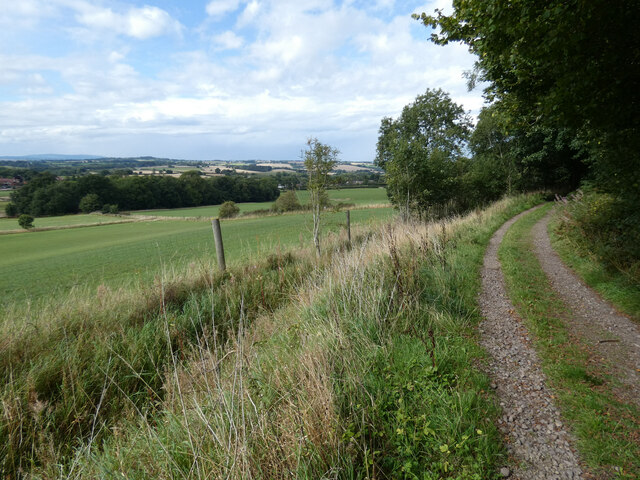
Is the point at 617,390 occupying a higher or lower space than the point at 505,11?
lower

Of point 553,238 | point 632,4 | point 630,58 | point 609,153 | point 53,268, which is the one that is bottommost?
point 53,268

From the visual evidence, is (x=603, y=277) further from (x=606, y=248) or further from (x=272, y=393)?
(x=272, y=393)

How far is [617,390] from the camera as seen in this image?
3.03m

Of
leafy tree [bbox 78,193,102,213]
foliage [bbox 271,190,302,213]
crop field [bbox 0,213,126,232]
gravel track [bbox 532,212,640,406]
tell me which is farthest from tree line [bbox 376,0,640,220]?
leafy tree [bbox 78,193,102,213]

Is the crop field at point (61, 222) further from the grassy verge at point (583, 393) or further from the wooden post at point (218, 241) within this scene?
the grassy verge at point (583, 393)

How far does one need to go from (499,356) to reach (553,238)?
30.7ft

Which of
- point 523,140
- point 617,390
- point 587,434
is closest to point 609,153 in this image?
point 617,390

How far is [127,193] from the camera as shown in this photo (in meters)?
73.9

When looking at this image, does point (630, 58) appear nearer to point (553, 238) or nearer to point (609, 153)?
point (609, 153)

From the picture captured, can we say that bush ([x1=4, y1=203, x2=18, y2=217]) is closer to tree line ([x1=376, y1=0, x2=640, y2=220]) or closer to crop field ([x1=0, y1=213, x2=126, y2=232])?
crop field ([x1=0, y1=213, x2=126, y2=232])

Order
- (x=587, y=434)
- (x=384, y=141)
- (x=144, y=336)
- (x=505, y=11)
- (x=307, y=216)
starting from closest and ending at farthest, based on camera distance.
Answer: (x=587, y=434) → (x=505, y=11) → (x=144, y=336) → (x=307, y=216) → (x=384, y=141)

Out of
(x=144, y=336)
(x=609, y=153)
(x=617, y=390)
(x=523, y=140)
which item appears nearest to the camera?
(x=617, y=390)

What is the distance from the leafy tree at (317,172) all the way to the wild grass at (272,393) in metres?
5.59

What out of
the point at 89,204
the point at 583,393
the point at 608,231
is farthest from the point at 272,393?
the point at 89,204
